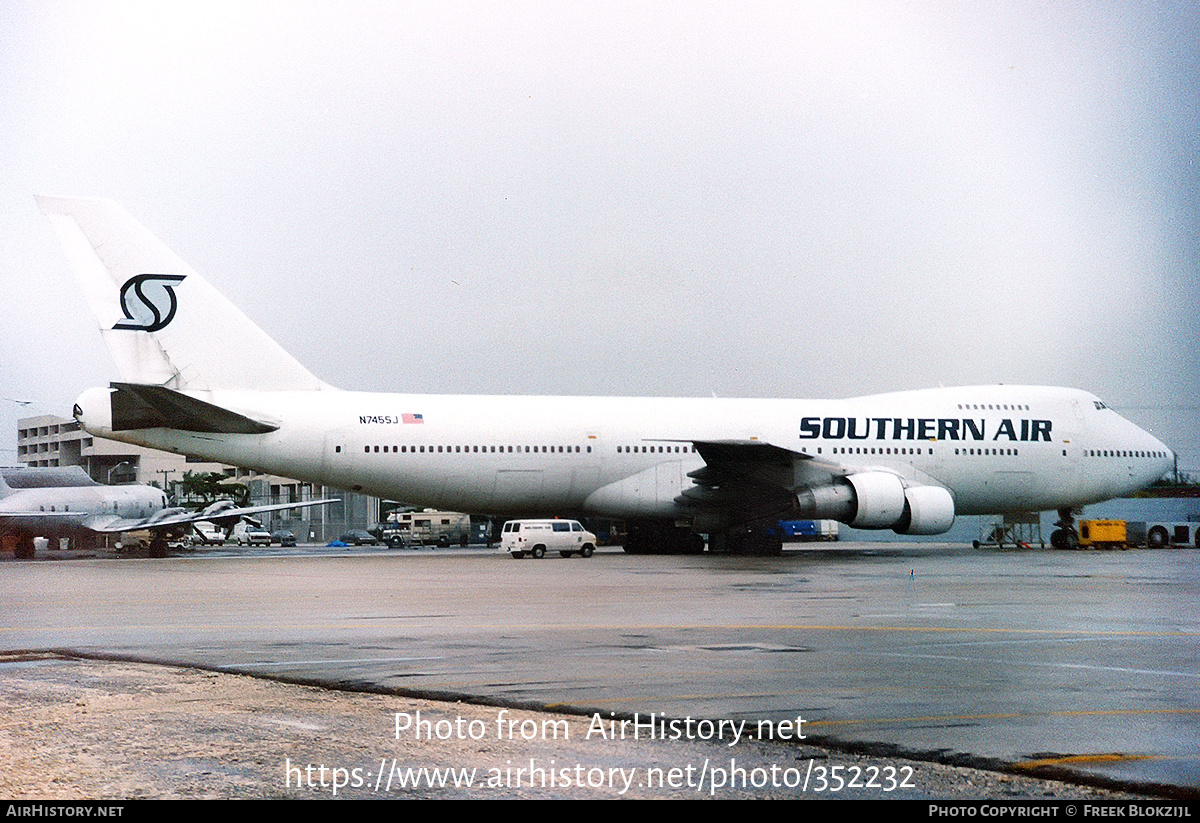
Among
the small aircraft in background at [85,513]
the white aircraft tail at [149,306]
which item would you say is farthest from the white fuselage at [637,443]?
the small aircraft in background at [85,513]

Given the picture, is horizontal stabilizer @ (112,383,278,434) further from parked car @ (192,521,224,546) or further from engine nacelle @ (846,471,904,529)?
parked car @ (192,521,224,546)

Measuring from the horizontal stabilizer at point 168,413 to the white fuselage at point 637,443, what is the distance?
293 millimetres

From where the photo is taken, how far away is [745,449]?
32406 mm

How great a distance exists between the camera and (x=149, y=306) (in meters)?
31.3

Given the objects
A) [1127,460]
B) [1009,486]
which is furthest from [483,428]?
[1127,460]

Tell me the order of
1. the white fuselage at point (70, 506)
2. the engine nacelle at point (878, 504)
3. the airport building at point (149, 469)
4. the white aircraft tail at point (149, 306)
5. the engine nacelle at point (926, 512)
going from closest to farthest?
the white aircraft tail at point (149, 306), the engine nacelle at point (878, 504), the engine nacelle at point (926, 512), the white fuselage at point (70, 506), the airport building at point (149, 469)

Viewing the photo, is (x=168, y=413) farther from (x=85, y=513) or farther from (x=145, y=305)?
(x=85, y=513)

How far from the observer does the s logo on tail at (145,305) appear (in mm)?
31203

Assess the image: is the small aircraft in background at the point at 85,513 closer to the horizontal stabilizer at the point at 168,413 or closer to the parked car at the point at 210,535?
the horizontal stabilizer at the point at 168,413

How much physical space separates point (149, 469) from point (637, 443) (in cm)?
11613

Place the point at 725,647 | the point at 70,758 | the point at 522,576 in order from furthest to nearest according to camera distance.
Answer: the point at 522,576 < the point at 725,647 < the point at 70,758

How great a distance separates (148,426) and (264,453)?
9.54 ft
